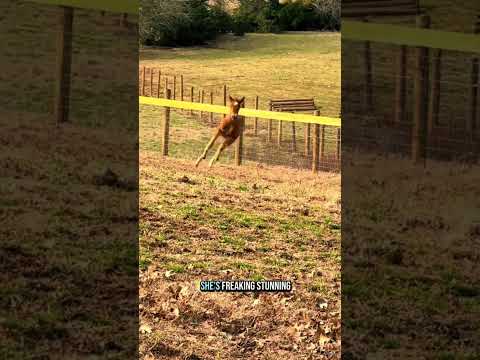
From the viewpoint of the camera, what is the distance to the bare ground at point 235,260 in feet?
24.8

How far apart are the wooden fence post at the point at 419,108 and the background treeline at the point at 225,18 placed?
1862 mm

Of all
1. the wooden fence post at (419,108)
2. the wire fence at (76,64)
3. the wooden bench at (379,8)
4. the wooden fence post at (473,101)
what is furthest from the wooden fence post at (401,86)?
the wire fence at (76,64)

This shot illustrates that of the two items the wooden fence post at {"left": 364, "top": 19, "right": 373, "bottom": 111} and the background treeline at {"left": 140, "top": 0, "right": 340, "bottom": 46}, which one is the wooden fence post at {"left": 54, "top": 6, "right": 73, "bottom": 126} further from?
the wooden fence post at {"left": 364, "top": 19, "right": 373, "bottom": 111}

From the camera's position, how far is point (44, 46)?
9656 millimetres

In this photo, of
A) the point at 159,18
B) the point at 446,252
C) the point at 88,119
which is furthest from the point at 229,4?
the point at 446,252

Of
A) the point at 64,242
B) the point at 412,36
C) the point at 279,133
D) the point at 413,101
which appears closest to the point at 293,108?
the point at 279,133

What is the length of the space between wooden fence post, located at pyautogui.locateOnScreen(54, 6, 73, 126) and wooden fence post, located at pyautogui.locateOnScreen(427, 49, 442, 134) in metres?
3.23

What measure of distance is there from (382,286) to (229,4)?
7.58 feet

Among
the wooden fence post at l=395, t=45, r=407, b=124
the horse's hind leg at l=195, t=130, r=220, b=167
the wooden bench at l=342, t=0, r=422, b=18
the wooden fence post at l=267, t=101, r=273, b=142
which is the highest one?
the wooden bench at l=342, t=0, r=422, b=18

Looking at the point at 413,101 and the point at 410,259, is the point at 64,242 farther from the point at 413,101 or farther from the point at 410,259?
the point at 413,101

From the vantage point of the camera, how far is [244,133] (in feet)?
27.1

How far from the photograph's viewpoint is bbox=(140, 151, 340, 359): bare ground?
757cm

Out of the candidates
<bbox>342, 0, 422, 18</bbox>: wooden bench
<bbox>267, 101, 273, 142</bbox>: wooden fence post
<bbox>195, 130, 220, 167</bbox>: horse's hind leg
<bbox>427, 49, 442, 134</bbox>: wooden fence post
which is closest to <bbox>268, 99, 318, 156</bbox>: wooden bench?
<bbox>267, 101, 273, 142</bbox>: wooden fence post

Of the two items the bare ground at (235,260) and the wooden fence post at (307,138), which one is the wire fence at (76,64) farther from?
the wooden fence post at (307,138)
